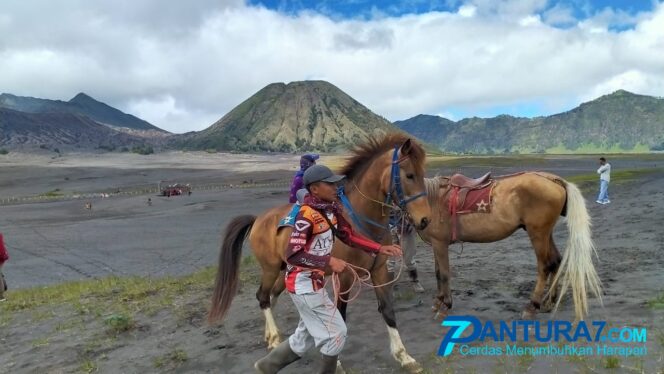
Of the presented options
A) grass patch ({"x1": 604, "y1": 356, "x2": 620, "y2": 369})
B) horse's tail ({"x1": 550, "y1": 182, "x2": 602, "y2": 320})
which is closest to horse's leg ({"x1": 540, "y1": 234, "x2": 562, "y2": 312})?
horse's tail ({"x1": 550, "y1": 182, "x2": 602, "y2": 320})

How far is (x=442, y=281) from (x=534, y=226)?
179 centimetres

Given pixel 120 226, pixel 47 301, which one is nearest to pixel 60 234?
pixel 120 226

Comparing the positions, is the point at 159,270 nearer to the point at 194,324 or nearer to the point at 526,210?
A: the point at 194,324

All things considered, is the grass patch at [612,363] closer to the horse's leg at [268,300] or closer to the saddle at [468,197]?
the saddle at [468,197]

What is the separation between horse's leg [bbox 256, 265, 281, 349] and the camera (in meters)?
6.81

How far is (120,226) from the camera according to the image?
30.2m

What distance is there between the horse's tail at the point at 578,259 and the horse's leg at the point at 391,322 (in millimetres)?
2471

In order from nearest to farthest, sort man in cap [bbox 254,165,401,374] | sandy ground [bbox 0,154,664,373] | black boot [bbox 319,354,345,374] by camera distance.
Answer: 1. man in cap [bbox 254,165,401,374]
2. black boot [bbox 319,354,345,374]
3. sandy ground [bbox 0,154,664,373]

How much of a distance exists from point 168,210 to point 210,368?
33405mm

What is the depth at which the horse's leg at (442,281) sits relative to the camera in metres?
7.66

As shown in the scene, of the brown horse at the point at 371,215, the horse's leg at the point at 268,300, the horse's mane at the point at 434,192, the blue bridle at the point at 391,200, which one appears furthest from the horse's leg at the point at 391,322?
the horse's mane at the point at 434,192

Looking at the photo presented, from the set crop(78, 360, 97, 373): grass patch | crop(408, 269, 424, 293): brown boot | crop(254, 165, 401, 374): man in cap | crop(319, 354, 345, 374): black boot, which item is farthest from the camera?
crop(408, 269, 424, 293): brown boot

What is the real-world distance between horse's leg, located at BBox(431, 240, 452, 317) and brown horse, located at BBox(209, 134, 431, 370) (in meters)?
2.08

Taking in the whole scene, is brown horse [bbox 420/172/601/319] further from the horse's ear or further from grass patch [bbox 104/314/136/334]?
grass patch [bbox 104/314/136/334]
